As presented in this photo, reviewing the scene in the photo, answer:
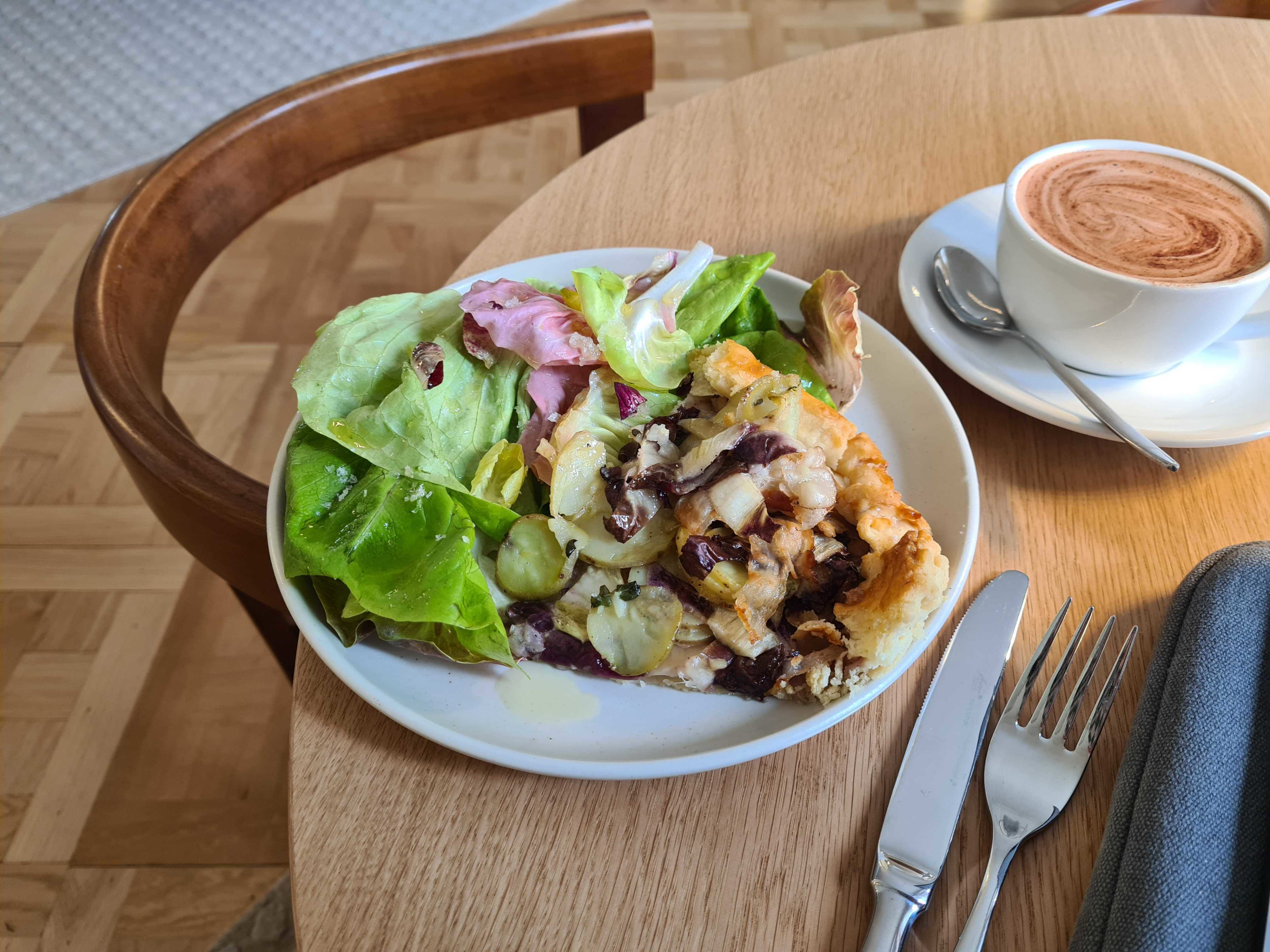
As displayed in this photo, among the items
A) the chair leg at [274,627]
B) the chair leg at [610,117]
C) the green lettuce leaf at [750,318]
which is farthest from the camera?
the chair leg at [610,117]

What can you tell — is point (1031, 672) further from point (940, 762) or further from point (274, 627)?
point (274, 627)

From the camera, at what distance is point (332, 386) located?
636 mm

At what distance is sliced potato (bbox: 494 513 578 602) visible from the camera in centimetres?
58

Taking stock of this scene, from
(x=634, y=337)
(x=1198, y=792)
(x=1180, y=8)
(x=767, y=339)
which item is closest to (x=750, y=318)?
(x=767, y=339)

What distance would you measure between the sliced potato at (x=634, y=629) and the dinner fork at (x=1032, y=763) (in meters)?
0.20

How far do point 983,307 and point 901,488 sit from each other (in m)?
0.22

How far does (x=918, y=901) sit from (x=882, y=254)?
60cm

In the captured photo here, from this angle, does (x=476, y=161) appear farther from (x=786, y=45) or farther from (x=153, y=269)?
(x=153, y=269)

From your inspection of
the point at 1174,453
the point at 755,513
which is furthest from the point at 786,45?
the point at 755,513

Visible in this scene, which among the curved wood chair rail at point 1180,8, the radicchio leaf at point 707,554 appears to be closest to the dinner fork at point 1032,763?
the radicchio leaf at point 707,554

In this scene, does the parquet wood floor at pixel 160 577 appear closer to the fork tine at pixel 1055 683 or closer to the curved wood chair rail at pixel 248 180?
the curved wood chair rail at pixel 248 180

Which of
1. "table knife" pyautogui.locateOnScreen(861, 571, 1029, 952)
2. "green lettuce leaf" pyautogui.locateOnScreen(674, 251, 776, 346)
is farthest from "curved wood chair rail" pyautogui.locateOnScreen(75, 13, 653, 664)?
"table knife" pyautogui.locateOnScreen(861, 571, 1029, 952)

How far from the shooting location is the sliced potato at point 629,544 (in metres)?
0.58

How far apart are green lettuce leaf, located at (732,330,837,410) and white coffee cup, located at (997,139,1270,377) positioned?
0.19m
